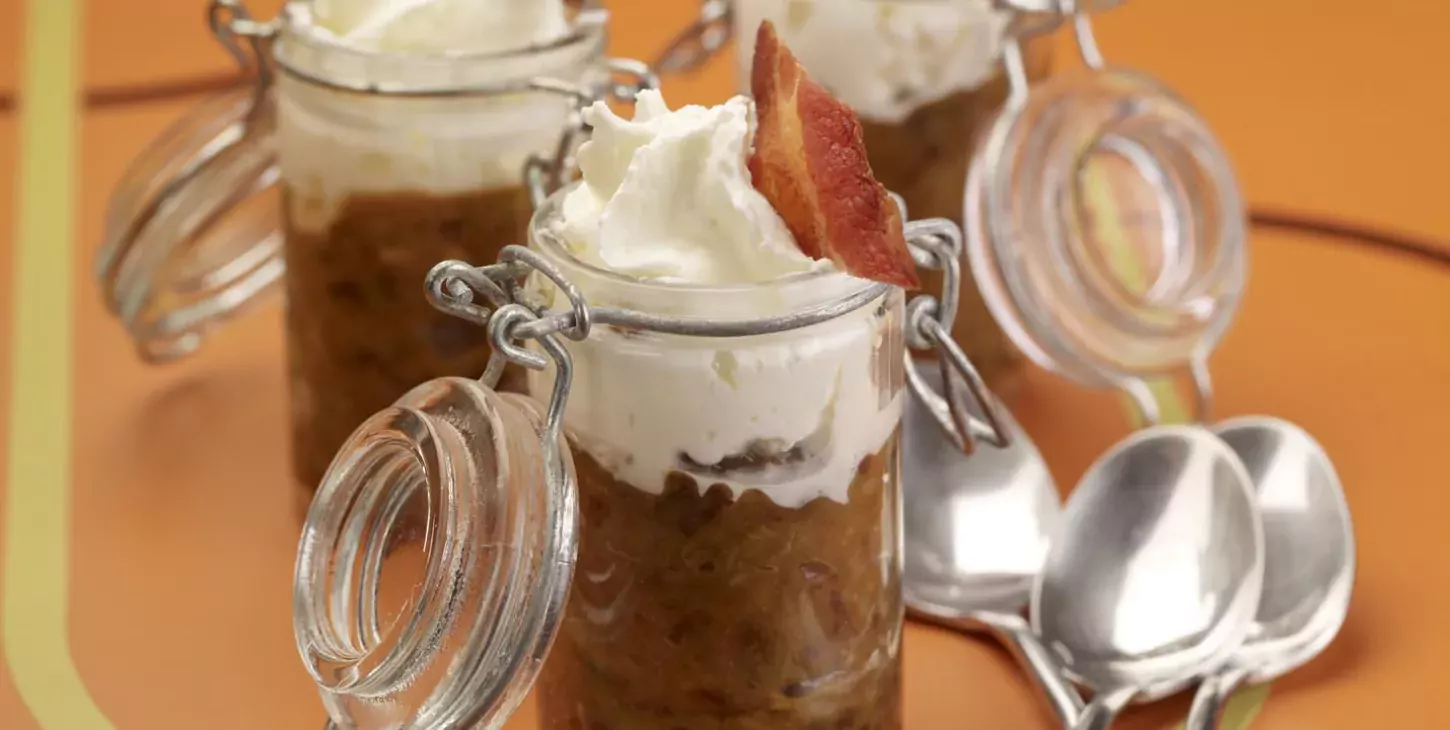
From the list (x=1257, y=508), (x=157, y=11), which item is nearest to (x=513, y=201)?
(x=1257, y=508)

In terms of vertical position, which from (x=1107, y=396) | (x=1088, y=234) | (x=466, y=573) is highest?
(x=466, y=573)

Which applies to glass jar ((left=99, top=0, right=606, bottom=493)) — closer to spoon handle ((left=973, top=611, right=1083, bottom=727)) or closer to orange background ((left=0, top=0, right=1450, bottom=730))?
orange background ((left=0, top=0, right=1450, bottom=730))

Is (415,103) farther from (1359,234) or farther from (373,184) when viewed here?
(1359,234)

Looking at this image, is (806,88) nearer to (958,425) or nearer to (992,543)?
(958,425)

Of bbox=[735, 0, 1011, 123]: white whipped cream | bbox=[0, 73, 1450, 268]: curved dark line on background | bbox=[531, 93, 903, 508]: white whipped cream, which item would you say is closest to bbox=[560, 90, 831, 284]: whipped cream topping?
bbox=[531, 93, 903, 508]: white whipped cream

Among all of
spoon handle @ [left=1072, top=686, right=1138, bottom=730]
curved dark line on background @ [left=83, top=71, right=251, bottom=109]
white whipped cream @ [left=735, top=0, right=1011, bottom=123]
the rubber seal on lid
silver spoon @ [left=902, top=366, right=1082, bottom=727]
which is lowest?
spoon handle @ [left=1072, top=686, right=1138, bottom=730]

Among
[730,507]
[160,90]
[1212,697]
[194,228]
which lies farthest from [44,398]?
→ [1212,697]
